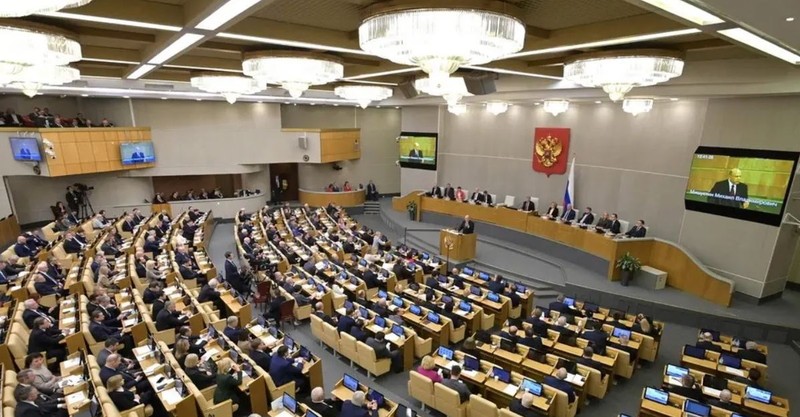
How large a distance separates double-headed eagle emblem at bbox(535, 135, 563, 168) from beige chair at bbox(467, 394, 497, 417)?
37.2 feet

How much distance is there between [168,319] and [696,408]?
9082mm

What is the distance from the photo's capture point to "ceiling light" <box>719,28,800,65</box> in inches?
163

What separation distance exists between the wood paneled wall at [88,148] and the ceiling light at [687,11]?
705 inches

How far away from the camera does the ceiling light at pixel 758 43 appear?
4.13m

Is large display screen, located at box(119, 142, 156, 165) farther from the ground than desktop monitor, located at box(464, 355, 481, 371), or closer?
farther from the ground

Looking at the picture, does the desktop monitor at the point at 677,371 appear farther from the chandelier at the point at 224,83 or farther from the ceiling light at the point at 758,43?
the chandelier at the point at 224,83

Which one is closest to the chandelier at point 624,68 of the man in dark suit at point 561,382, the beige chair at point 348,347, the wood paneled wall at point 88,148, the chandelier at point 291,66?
the chandelier at point 291,66

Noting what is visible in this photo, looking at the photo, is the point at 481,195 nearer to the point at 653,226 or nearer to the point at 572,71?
the point at 653,226

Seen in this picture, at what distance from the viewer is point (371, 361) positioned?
25.1 feet

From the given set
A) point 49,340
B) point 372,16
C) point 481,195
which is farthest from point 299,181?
point 372,16

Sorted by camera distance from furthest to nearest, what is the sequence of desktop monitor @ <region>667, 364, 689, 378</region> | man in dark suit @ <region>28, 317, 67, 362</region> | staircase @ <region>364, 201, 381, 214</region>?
staircase @ <region>364, 201, 381, 214</region>, man in dark suit @ <region>28, 317, 67, 362</region>, desktop monitor @ <region>667, 364, 689, 378</region>

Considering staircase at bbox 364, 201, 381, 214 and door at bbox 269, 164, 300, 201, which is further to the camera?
door at bbox 269, 164, 300, 201

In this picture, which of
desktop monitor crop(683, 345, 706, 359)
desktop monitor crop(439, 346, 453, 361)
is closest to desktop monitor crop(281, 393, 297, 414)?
desktop monitor crop(439, 346, 453, 361)

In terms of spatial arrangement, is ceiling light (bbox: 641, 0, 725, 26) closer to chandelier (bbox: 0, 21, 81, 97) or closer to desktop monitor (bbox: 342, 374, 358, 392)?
chandelier (bbox: 0, 21, 81, 97)
